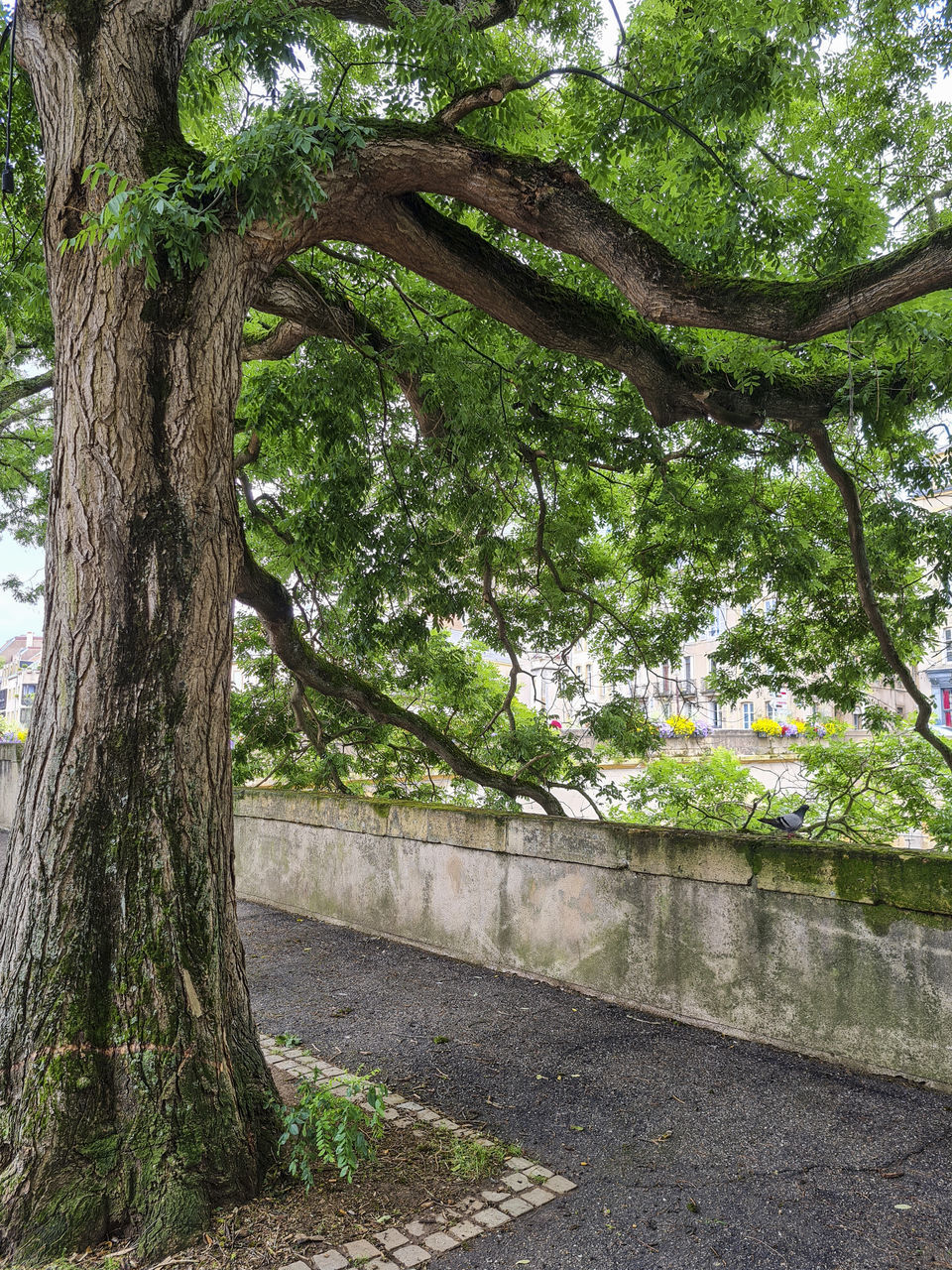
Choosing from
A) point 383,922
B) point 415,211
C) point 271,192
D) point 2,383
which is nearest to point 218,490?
point 271,192

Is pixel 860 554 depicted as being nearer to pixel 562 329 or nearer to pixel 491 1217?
pixel 562 329

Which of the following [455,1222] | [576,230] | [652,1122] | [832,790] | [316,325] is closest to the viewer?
[455,1222]

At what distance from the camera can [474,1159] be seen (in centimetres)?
356

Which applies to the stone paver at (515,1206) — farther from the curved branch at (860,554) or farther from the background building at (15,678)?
the background building at (15,678)

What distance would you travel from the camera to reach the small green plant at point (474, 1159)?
3.48 meters

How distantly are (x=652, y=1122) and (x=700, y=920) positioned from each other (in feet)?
4.88

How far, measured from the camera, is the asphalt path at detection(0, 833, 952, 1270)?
295 cm

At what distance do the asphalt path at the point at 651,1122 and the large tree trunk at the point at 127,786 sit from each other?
1164 millimetres

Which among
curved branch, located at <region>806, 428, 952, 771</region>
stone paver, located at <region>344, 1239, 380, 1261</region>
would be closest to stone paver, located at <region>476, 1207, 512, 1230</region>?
stone paver, located at <region>344, 1239, 380, 1261</region>

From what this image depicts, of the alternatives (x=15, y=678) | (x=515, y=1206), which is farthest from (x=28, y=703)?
(x=15, y=678)

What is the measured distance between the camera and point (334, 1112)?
3.58m

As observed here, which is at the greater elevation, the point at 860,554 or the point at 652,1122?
the point at 860,554

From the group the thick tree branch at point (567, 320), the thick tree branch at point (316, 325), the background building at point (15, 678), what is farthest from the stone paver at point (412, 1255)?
the background building at point (15, 678)

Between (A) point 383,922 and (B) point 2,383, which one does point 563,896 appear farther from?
(B) point 2,383
